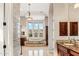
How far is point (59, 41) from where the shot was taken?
3.91 meters

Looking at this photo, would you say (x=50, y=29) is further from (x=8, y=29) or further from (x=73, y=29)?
(x=8, y=29)

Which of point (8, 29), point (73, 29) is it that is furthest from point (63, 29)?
point (8, 29)

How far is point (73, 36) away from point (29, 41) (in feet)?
3.78

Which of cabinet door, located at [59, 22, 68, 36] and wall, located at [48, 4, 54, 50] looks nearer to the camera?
cabinet door, located at [59, 22, 68, 36]

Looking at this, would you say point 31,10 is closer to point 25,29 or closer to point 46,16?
point 46,16

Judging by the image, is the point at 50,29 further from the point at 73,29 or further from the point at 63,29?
the point at 73,29

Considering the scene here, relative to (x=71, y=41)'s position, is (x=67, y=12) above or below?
above

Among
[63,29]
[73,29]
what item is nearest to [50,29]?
[63,29]

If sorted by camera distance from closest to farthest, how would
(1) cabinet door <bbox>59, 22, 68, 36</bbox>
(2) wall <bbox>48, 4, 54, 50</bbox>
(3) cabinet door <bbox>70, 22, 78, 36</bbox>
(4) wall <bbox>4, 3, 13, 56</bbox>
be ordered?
→ (4) wall <bbox>4, 3, 13, 56</bbox>
(3) cabinet door <bbox>70, 22, 78, 36</bbox>
(1) cabinet door <bbox>59, 22, 68, 36</bbox>
(2) wall <bbox>48, 4, 54, 50</bbox>

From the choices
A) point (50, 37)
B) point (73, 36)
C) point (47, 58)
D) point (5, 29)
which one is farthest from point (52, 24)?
point (47, 58)

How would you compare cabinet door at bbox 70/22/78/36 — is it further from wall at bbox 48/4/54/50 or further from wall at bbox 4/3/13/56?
wall at bbox 4/3/13/56

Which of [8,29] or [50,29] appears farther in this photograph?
[50,29]

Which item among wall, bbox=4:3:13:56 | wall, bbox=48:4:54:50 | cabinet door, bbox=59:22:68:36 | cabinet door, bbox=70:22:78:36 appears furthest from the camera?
wall, bbox=48:4:54:50


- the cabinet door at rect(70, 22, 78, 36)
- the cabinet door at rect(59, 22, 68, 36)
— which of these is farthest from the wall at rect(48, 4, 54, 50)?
the cabinet door at rect(70, 22, 78, 36)
